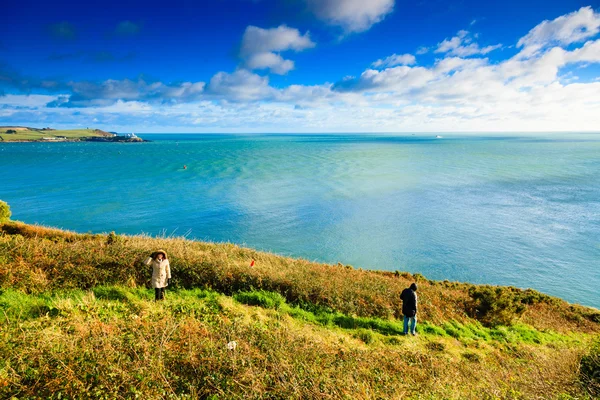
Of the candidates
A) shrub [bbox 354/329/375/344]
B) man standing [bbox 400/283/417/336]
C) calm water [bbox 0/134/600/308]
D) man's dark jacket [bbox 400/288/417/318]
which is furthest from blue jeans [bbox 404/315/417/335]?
calm water [bbox 0/134/600/308]

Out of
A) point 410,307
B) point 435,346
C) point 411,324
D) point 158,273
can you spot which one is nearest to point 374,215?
point 411,324

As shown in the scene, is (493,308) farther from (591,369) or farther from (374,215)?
(374,215)

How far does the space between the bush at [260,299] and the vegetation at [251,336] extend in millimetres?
60

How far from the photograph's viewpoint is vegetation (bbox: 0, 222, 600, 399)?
595 centimetres

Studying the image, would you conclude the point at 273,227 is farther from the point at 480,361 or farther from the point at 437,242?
the point at 480,361

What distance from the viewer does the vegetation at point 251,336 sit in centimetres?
595

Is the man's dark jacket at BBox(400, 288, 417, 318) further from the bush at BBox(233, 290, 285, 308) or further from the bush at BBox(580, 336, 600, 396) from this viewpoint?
the bush at BBox(233, 290, 285, 308)

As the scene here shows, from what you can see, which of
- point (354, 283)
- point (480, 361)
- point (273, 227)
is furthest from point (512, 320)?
point (273, 227)

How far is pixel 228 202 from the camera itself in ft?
156

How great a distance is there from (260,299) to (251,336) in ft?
16.5

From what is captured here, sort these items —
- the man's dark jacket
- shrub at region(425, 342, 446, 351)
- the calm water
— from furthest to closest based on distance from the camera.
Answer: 1. the calm water
2. the man's dark jacket
3. shrub at region(425, 342, 446, 351)

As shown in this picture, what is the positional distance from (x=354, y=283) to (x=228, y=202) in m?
35.0

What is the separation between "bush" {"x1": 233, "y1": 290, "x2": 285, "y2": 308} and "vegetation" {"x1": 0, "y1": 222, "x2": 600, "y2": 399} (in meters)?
0.06

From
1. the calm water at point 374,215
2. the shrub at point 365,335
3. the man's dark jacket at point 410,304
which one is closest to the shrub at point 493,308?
the man's dark jacket at point 410,304
